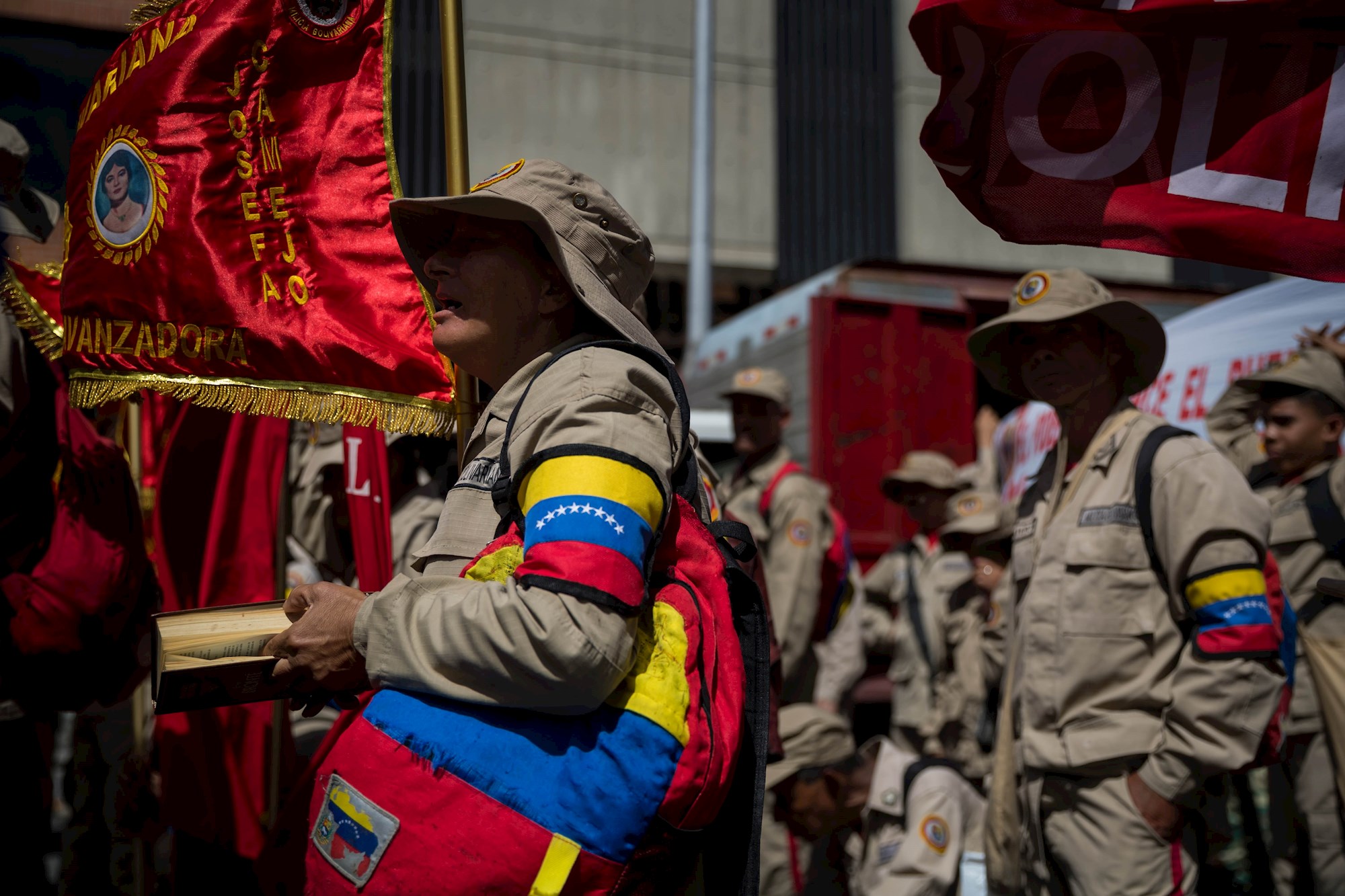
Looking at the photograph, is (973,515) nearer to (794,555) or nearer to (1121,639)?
(794,555)

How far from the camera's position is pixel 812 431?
8.81 meters

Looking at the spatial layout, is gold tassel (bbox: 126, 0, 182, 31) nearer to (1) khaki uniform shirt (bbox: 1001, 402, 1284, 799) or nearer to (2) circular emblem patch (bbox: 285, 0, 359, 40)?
(2) circular emblem patch (bbox: 285, 0, 359, 40)

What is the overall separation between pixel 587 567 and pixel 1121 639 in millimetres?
1824

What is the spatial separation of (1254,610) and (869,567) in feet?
19.6

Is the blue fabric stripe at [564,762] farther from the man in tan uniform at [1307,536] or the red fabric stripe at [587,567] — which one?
the man in tan uniform at [1307,536]

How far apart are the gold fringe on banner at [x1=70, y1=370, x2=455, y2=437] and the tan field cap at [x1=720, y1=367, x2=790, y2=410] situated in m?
3.64

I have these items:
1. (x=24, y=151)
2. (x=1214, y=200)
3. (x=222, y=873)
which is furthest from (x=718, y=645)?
(x=24, y=151)

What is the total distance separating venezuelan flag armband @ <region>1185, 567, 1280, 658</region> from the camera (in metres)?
2.64

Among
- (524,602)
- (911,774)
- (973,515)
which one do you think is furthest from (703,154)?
(524,602)

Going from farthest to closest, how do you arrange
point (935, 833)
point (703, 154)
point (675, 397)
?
point (703, 154) < point (935, 833) < point (675, 397)

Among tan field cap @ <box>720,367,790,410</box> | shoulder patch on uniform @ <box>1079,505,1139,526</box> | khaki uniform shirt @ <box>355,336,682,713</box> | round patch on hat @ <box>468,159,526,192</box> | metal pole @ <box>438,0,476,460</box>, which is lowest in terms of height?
tan field cap @ <box>720,367,790,410</box>

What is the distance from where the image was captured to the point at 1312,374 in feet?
14.7

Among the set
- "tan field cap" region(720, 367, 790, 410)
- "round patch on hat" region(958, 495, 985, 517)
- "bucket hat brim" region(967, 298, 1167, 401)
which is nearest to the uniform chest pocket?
"bucket hat brim" region(967, 298, 1167, 401)

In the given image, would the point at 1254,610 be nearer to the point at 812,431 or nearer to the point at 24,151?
the point at 24,151
